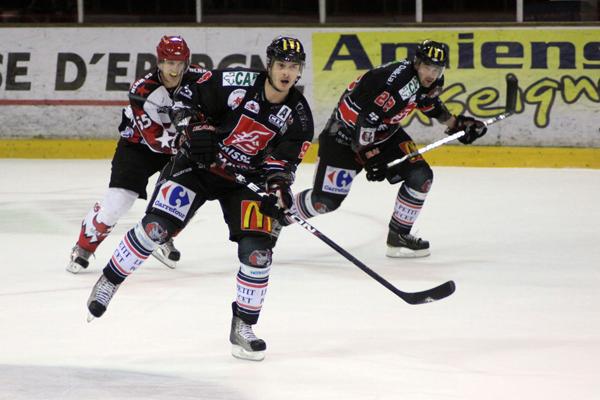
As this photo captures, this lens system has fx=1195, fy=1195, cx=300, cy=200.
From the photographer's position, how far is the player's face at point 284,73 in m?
3.82

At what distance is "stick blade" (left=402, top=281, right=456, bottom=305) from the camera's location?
162 inches

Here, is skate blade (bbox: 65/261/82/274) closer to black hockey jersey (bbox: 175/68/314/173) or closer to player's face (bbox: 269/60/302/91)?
black hockey jersey (bbox: 175/68/314/173)

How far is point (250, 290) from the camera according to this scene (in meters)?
3.86

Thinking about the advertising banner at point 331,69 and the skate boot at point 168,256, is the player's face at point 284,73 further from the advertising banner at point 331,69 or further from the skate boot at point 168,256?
the advertising banner at point 331,69

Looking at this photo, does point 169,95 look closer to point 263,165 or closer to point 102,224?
point 102,224

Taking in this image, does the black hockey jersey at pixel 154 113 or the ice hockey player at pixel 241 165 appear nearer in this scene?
the ice hockey player at pixel 241 165

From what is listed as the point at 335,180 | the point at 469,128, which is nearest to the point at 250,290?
the point at 335,180

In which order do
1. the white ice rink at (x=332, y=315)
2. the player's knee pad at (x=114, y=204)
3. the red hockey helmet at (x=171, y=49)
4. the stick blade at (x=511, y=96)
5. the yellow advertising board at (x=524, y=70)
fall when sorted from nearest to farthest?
the white ice rink at (x=332, y=315) → the red hockey helmet at (x=171, y=49) → the player's knee pad at (x=114, y=204) → the stick blade at (x=511, y=96) → the yellow advertising board at (x=524, y=70)

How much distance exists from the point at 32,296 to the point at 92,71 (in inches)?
187

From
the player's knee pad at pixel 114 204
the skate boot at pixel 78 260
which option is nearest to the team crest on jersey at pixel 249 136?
the player's knee pad at pixel 114 204

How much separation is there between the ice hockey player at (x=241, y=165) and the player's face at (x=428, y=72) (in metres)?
1.67

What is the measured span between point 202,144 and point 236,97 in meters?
0.22

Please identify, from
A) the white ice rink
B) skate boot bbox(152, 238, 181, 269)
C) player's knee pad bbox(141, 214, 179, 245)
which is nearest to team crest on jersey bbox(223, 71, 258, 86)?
player's knee pad bbox(141, 214, 179, 245)

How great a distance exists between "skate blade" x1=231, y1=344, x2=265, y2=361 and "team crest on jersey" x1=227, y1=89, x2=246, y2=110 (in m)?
0.79
